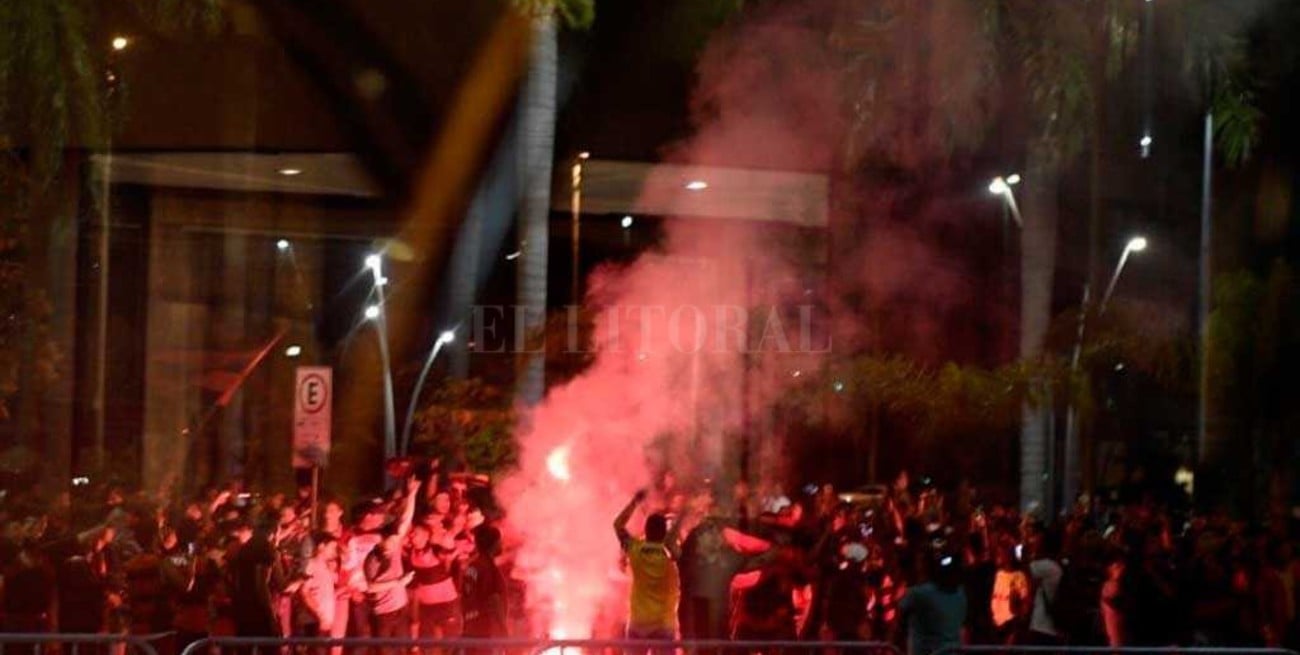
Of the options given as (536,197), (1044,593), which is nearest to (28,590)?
(1044,593)

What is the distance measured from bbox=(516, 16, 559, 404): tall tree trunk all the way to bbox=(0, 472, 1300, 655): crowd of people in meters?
3.40

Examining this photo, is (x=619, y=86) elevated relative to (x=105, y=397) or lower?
elevated

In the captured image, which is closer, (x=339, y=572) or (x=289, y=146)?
(x=339, y=572)

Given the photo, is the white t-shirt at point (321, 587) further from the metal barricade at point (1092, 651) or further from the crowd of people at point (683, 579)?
the metal barricade at point (1092, 651)

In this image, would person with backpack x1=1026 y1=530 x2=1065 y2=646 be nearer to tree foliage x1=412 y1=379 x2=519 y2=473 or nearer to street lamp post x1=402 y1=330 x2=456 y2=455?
tree foliage x1=412 y1=379 x2=519 y2=473

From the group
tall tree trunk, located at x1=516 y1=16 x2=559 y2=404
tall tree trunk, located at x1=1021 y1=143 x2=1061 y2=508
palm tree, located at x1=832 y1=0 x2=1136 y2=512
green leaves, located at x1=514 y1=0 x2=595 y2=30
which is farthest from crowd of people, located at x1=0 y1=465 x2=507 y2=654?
tall tree trunk, located at x1=1021 y1=143 x2=1061 y2=508

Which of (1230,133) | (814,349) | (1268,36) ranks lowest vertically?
(814,349)

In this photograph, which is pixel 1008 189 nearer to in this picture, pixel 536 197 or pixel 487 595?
pixel 536 197

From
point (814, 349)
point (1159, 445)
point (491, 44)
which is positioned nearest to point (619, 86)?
point (491, 44)

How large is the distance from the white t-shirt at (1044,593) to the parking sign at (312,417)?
5162 millimetres

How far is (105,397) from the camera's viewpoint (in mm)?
24484

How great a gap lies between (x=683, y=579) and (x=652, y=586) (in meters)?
0.95

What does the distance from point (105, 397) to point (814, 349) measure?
967cm

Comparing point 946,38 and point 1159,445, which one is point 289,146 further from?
point 1159,445
